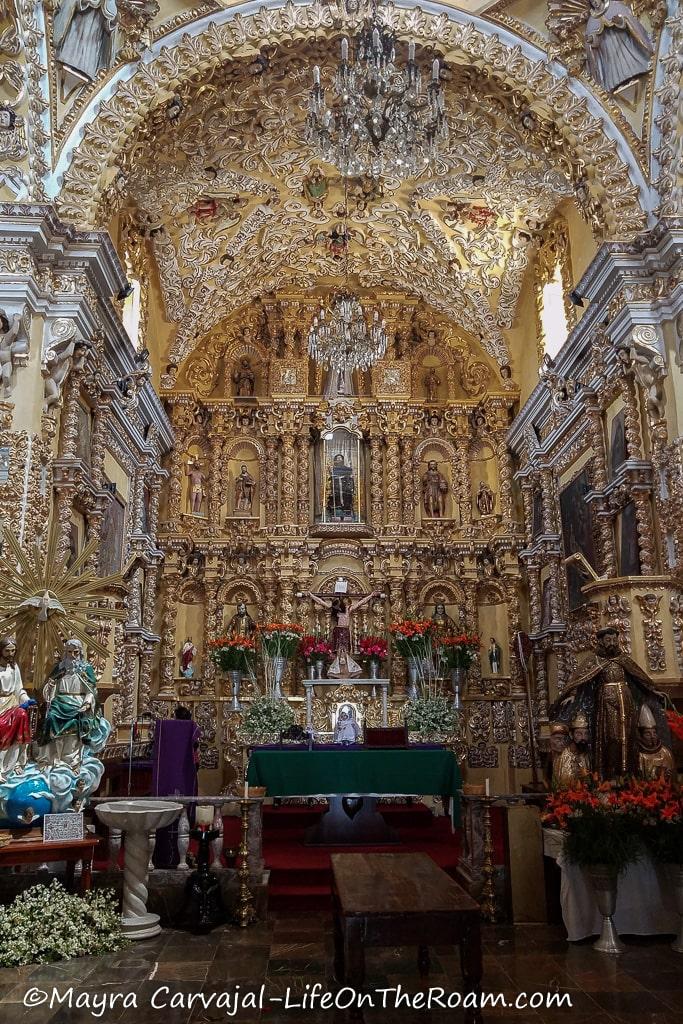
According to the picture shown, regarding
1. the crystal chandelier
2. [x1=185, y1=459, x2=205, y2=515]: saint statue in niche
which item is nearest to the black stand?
the crystal chandelier

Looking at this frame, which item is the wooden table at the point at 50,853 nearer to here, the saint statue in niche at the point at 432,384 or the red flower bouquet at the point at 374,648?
the red flower bouquet at the point at 374,648

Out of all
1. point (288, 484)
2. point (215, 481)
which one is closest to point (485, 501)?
point (288, 484)

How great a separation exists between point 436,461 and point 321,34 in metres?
8.35

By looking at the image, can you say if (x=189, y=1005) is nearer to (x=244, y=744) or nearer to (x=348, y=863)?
(x=348, y=863)

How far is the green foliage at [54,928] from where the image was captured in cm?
567

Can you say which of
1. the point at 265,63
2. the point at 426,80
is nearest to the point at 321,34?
the point at 265,63

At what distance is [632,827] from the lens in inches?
233

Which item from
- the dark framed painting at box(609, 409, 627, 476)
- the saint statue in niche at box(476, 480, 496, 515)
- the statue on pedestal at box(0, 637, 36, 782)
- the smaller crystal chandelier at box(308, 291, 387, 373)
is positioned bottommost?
the statue on pedestal at box(0, 637, 36, 782)

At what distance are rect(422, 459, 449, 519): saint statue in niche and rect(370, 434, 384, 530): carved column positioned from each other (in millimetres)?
912

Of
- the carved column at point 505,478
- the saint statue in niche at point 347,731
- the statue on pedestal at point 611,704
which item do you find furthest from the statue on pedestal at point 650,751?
the carved column at point 505,478

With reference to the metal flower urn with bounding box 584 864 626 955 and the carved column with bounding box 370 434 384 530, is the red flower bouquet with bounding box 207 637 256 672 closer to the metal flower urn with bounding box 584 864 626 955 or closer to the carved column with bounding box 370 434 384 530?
the carved column with bounding box 370 434 384 530

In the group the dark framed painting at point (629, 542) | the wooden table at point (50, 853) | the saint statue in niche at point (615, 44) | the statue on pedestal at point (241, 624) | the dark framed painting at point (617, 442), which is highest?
the saint statue in niche at point (615, 44)

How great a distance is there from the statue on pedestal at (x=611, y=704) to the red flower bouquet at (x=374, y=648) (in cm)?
746

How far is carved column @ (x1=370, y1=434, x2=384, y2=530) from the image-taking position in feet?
54.1
